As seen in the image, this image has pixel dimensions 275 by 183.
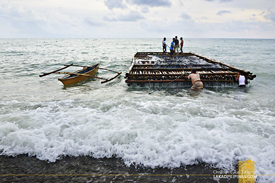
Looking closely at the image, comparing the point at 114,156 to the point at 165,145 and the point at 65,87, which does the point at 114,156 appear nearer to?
the point at 165,145

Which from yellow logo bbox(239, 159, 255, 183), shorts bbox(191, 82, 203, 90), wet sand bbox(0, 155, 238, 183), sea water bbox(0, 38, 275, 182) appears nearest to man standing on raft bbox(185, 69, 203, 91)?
shorts bbox(191, 82, 203, 90)

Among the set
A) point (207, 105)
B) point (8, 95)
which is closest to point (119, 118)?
point (207, 105)

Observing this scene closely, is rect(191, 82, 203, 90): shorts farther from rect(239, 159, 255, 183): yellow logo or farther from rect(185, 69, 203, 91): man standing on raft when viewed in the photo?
rect(239, 159, 255, 183): yellow logo

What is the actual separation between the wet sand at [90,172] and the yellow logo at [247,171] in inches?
6.7

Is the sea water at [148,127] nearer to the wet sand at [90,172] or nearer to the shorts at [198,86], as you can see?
the wet sand at [90,172]

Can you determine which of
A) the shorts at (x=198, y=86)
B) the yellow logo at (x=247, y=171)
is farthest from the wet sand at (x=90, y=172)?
the shorts at (x=198, y=86)

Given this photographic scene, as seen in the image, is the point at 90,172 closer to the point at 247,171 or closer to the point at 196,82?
the point at 247,171

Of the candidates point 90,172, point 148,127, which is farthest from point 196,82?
point 90,172

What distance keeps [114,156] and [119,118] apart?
2.10 meters

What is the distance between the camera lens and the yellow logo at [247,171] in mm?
3422

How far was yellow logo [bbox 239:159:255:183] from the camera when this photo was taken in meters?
3.42

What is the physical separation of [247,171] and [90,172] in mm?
3619

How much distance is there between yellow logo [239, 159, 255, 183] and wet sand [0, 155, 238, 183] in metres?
0.17

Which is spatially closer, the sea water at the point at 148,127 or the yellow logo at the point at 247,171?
the yellow logo at the point at 247,171
